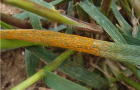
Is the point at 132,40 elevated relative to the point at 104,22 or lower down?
lower down

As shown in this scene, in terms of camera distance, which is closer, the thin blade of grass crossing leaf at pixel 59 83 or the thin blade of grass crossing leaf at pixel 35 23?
the thin blade of grass crossing leaf at pixel 59 83

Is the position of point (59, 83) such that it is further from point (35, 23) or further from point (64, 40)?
point (35, 23)

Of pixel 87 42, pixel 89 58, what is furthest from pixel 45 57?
pixel 89 58

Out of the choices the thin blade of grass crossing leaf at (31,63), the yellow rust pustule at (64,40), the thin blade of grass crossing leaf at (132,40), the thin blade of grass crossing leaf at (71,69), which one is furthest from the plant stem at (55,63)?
the thin blade of grass crossing leaf at (132,40)

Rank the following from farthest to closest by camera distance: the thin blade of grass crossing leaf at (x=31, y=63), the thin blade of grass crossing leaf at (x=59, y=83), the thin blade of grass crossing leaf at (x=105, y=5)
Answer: the thin blade of grass crossing leaf at (x=31, y=63), the thin blade of grass crossing leaf at (x=105, y=5), the thin blade of grass crossing leaf at (x=59, y=83)

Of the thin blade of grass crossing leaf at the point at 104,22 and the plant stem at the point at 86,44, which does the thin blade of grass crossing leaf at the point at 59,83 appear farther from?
the thin blade of grass crossing leaf at the point at 104,22

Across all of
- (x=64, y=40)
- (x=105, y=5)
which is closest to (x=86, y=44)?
(x=64, y=40)
